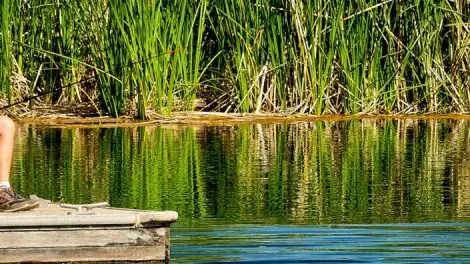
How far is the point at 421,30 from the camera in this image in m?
16.3

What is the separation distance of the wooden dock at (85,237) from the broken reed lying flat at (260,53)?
857 centimetres

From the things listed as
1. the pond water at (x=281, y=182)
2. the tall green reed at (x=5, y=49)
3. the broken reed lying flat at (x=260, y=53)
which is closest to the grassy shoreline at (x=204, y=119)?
the broken reed lying flat at (x=260, y=53)

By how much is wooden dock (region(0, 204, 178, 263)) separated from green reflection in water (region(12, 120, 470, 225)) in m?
1.58

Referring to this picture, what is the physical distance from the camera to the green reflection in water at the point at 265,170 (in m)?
8.97

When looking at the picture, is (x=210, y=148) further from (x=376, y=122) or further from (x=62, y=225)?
(x=62, y=225)

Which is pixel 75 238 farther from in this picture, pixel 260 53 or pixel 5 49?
pixel 260 53

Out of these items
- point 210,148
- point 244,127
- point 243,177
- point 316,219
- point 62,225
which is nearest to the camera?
point 62,225

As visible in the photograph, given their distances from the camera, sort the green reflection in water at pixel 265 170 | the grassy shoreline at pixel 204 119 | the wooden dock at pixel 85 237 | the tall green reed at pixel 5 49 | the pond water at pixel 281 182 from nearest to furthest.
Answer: the wooden dock at pixel 85 237, the pond water at pixel 281 182, the green reflection in water at pixel 265 170, the grassy shoreline at pixel 204 119, the tall green reed at pixel 5 49

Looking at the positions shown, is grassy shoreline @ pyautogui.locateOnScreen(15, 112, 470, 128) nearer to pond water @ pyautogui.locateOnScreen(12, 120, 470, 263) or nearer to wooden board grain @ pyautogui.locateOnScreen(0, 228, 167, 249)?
pond water @ pyautogui.locateOnScreen(12, 120, 470, 263)

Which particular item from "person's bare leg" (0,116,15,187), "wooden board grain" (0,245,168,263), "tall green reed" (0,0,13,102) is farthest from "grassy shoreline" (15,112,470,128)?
"wooden board grain" (0,245,168,263)

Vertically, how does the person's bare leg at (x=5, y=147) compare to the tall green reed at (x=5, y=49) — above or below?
below

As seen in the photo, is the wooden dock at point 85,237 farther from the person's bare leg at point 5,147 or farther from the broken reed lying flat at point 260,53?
the broken reed lying flat at point 260,53

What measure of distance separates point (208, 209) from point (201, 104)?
836 cm

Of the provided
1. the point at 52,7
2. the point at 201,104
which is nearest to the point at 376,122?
the point at 201,104
